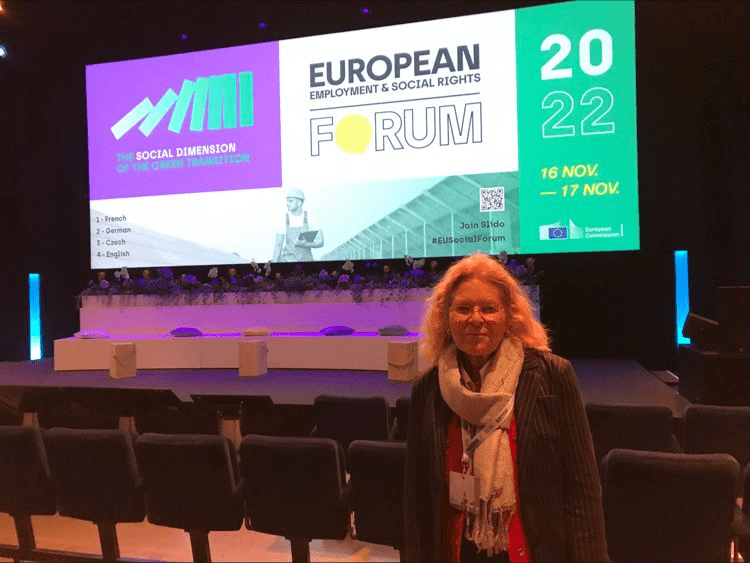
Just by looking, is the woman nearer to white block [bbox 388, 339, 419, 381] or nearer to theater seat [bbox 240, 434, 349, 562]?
theater seat [bbox 240, 434, 349, 562]

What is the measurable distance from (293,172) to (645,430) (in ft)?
18.2

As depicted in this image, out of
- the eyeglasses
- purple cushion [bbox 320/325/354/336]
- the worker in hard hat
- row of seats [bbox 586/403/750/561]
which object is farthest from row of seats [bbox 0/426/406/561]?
the worker in hard hat

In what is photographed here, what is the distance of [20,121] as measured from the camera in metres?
9.18

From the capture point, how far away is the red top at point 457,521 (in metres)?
1.55

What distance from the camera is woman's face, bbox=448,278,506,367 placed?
1641mm

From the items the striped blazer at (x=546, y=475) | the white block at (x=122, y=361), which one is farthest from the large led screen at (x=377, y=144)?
the striped blazer at (x=546, y=475)

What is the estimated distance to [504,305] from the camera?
1709 millimetres

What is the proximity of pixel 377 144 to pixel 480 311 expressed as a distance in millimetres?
5938

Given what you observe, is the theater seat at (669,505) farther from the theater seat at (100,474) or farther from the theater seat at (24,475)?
the theater seat at (24,475)

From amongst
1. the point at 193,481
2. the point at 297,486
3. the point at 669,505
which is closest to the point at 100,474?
the point at 193,481

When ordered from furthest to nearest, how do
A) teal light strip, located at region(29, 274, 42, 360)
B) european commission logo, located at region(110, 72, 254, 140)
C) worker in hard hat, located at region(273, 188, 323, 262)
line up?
teal light strip, located at region(29, 274, 42, 360) < european commission logo, located at region(110, 72, 254, 140) < worker in hard hat, located at region(273, 188, 323, 262)

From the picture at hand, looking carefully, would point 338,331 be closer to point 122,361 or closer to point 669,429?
point 122,361

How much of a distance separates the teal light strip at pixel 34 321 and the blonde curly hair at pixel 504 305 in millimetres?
9332

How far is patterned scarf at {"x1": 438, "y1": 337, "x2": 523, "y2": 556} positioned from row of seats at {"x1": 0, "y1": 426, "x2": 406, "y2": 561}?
101cm
